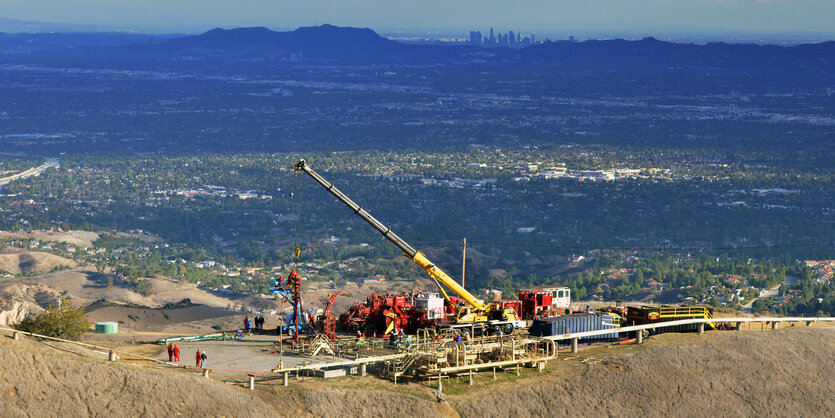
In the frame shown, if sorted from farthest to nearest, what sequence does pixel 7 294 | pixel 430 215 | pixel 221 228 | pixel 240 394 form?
1. pixel 430 215
2. pixel 221 228
3. pixel 7 294
4. pixel 240 394

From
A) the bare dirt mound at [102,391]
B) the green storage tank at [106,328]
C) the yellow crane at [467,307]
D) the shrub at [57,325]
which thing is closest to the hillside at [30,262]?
the green storage tank at [106,328]

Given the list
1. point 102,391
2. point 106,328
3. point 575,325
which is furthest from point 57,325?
point 575,325

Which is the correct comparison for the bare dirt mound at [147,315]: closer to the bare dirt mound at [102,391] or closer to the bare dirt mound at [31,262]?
the bare dirt mound at [102,391]

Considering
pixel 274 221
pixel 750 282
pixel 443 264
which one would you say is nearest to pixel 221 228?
pixel 274 221

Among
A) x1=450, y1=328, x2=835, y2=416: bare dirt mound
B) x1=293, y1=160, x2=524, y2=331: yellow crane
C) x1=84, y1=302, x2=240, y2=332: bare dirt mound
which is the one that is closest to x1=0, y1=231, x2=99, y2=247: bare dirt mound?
x1=84, y1=302, x2=240, y2=332: bare dirt mound

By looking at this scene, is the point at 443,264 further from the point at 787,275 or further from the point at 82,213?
the point at 82,213

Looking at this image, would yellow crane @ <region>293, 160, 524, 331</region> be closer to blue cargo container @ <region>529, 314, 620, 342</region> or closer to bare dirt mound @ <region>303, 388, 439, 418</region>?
blue cargo container @ <region>529, 314, 620, 342</region>

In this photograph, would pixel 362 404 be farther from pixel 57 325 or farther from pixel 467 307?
pixel 57 325
